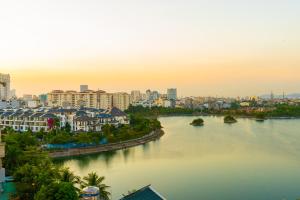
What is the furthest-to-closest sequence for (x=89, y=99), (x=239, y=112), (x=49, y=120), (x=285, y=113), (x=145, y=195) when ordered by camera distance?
1. (x=239, y=112)
2. (x=285, y=113)
3. (x=89, y=99)
4. (x=49, y=120)
5. (x=145, y=195)

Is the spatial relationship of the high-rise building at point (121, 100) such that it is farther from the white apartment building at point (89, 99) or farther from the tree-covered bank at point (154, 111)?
the tree-covered bank at point (154, 111)

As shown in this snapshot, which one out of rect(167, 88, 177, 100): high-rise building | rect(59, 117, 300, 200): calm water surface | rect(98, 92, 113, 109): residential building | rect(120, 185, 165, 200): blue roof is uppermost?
rect(167, 88, 177, 100): high-rise building

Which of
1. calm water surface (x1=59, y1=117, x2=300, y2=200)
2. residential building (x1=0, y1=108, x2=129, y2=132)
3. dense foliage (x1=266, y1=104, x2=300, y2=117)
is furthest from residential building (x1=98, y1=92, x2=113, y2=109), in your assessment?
calm water surface (x1=59, y1=117, x2=300, y2=200)

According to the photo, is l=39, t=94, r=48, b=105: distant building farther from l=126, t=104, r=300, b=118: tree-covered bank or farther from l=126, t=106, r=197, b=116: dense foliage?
l=126, t=104, r=300, b=118: tree-covered bank

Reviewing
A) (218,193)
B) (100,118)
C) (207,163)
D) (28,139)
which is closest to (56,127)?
(100,118)

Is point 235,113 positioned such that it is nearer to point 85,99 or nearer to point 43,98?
point 85,99

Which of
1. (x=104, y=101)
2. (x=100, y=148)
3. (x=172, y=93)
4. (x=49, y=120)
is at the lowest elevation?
(x=100, y=148)

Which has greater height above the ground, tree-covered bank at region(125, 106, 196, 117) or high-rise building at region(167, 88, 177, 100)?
high-rise building at region(167, 88, 177, 100)

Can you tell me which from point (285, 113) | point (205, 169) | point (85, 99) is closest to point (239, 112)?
point (285, 113)
